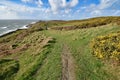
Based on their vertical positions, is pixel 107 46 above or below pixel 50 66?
above

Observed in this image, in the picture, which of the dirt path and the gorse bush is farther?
the gorse bush

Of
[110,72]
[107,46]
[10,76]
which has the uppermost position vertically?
[107,46]

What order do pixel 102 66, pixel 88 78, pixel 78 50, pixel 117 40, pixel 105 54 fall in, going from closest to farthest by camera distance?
pixel 88 78 < pixel 102 66 < pixel 105 54 < pixel 117 40 < pixel 78 50

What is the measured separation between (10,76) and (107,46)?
1401cm

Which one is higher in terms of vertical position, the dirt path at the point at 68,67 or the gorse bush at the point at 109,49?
the gorse bush at the point at 109,49

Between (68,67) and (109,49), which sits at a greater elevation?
(109,49)

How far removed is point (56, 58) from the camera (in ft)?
85.6

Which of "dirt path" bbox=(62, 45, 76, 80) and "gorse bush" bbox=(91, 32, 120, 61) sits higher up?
"gorse bush" bbox=(91, 32, 120, 61)

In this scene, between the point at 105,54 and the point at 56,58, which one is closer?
the point at 105,54

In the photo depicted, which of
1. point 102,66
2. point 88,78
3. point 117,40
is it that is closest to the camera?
point 88,78

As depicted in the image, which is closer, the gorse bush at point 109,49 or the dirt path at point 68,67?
the dirt path at point 68,67

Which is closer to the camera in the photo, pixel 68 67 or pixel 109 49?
pixel 68 67

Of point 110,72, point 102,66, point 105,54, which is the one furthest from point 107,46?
point 110,72

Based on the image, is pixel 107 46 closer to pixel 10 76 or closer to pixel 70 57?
pixel 70 57
